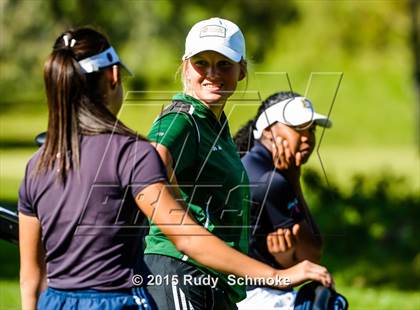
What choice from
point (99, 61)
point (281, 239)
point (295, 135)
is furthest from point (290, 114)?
point (99, 61)

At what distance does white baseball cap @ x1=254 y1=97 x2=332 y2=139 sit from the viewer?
6137 millimetres

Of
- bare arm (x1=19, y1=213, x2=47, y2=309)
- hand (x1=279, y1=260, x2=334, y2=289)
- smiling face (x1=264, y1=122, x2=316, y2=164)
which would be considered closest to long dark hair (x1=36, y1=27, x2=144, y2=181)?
bare arm (x1=19, y1=213, x2=47, y2=309)

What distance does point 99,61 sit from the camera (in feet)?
13.6

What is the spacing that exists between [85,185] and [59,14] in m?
26.2

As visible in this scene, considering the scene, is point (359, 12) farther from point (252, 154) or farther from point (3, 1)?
point (252, 154)

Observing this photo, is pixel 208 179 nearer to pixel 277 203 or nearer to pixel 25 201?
pixel 25 201

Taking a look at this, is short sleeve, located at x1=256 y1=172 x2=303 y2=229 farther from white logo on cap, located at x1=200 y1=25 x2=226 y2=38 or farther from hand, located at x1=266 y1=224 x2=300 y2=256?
white logo on cap, located at x1=200 y1=25 x2=226 y2=38

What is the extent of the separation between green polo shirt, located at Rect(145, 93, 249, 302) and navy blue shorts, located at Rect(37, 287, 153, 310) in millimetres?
731

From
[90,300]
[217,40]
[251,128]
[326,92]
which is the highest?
[326,92]

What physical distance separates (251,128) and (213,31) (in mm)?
1601

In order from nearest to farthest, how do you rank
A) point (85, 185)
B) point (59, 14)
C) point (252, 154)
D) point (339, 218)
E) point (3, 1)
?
point (85, 185) < point (252, 154) < point (339, 218) < point (59, 14) < point (3, 1)

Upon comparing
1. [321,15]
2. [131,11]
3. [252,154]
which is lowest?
[252,154]

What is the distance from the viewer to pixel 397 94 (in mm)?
49031

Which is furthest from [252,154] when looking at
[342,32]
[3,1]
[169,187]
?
[342,32]
